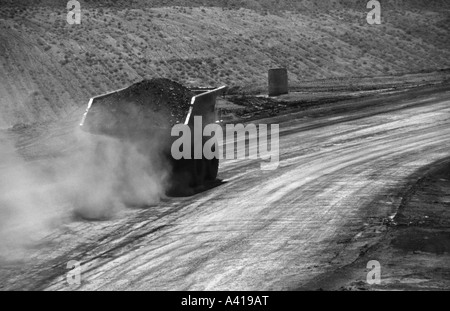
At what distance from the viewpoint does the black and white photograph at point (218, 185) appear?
1112 cm

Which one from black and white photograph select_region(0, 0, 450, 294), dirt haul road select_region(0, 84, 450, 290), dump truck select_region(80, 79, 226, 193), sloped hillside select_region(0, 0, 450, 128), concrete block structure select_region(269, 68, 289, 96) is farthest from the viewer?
sloped hillside select_region(0, 0, 450, 128)

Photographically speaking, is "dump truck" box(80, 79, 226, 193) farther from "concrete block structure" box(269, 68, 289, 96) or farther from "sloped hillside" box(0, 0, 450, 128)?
"concrete block structure" box(269, 68, 289, 96)

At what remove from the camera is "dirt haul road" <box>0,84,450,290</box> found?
10.9 meters

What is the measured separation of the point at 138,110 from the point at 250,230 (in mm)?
4476

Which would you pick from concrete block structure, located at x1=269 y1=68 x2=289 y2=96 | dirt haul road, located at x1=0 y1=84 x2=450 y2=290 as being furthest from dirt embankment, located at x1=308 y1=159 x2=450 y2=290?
concrete block structure, located at x1=269 y1=68 x2=289 y2=96

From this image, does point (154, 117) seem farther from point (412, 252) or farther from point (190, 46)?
point (190, 46)

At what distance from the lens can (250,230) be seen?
1356 centimetres

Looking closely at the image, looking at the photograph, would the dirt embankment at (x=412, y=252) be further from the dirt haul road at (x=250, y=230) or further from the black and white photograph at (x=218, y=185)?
the dirt haul road at (x=250, y=230)

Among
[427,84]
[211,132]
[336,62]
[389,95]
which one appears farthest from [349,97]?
[211,132]

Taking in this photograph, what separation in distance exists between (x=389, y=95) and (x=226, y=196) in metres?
19.2

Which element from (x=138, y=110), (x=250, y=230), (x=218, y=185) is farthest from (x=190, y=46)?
(x=250, y=230)

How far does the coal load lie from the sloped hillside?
51.3ft

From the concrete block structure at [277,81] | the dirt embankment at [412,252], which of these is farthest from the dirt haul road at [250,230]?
the concrete block structure at [277,81]

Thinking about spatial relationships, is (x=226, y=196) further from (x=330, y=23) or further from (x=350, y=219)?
(x=330, y=23)
